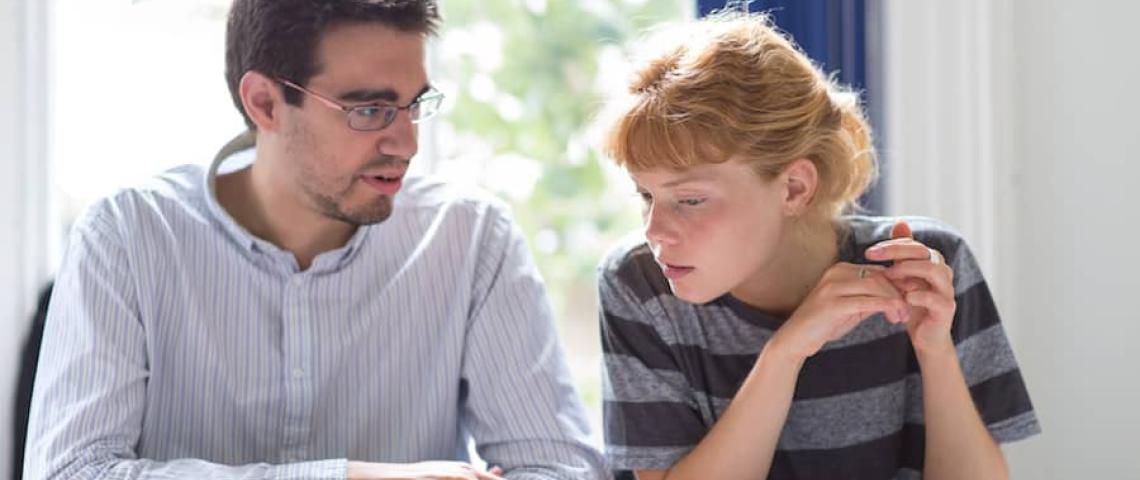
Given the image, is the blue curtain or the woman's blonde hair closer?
the woman's blonde hair

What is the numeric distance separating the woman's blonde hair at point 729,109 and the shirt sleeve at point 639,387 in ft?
0.69

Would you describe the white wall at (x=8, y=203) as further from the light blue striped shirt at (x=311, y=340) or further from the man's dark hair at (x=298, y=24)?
the man's dark hair at (x=298, y=24)

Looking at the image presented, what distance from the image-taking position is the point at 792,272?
1770 mm

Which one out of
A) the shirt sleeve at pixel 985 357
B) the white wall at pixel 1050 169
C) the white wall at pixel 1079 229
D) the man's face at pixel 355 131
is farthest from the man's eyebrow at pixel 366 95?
the white wall at pixel 1079 229

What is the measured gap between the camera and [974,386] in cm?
177

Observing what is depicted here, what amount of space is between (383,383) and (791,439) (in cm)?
57

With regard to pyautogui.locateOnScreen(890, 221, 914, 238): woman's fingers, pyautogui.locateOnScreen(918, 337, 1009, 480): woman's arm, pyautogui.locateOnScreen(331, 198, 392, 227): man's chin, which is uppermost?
pyautogui.locateOnScreen(331, 198, 392, 227): man's chin

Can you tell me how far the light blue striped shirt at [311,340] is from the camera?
1780 mm

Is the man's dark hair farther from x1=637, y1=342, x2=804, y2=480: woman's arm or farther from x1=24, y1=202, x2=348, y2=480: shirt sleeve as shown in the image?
x1=637, y1=342, x2=804, y2=480: woman's arm

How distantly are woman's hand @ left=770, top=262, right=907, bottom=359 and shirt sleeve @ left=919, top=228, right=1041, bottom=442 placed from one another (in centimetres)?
17

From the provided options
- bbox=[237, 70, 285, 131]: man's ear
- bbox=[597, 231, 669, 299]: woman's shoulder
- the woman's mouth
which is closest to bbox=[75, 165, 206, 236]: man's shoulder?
bbox=[237, 70, 285, 131]: man's ear

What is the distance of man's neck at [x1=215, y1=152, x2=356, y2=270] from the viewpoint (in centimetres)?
190

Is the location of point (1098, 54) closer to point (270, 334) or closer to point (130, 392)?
point (270, 334)

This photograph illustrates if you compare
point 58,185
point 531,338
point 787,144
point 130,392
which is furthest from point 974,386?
point 58,185
